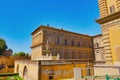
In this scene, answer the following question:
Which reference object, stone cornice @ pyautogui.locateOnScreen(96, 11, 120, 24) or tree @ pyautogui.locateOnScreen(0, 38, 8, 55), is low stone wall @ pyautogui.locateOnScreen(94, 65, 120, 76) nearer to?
stone cornice @ pyautogui.locateOnScreen(96, 11, 120, 24)

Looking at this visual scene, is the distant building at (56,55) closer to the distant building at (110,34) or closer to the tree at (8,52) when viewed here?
the distant building at (110,34)

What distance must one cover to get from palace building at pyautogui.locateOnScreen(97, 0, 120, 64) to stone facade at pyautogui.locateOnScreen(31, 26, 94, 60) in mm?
25034

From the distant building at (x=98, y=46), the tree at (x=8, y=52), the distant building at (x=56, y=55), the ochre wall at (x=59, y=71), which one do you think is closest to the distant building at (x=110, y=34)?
the distant building at (x=56, y=55)

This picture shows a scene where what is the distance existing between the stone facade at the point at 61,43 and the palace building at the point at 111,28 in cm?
→ 2503

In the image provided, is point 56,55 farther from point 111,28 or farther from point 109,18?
point 109,18

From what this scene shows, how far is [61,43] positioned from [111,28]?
29.6 metres

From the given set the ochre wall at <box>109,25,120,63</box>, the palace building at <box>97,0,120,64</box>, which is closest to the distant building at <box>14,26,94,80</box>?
the palace building at <box>97,0,120,64</box>

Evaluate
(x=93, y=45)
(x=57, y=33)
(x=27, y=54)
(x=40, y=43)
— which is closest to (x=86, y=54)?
(x=93, y=45)

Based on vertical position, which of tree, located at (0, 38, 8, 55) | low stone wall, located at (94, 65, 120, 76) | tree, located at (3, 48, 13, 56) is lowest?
low stone wall, located at (94, 65, 120, 76)

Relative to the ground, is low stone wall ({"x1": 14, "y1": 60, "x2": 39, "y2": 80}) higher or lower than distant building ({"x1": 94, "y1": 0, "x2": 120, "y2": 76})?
lower

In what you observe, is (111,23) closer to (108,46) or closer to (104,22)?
(104,22)

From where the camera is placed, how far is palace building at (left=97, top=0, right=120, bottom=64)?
13.0 metres

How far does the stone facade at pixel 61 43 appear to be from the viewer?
38875 mm

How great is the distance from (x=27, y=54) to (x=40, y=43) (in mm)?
24358
